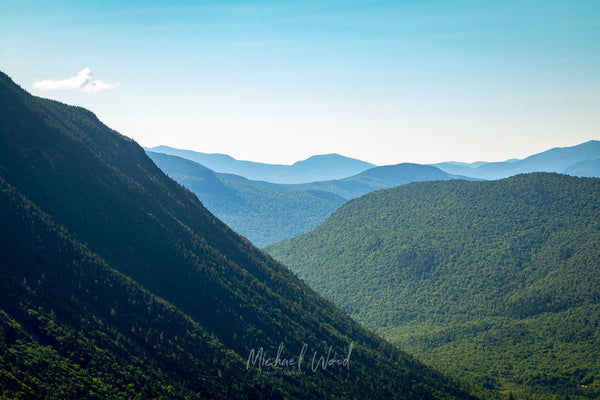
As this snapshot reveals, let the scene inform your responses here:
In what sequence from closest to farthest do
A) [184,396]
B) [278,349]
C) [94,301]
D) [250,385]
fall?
[184,396] → [94,301] → [250,385] → [278,349]

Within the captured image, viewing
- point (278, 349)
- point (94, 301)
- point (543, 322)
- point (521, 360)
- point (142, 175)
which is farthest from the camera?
point (543, 322)

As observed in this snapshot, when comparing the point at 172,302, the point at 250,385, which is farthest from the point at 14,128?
the point at 250,385

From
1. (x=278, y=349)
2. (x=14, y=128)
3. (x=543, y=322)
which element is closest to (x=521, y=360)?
(x=543, y=322)

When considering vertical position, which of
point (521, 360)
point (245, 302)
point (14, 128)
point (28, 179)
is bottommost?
point (521, 360)

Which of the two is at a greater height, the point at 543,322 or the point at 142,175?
the point at 142,175

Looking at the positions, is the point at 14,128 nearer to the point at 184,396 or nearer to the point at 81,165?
the point at 81,165

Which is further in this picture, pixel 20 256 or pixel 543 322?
pixel 543 322
